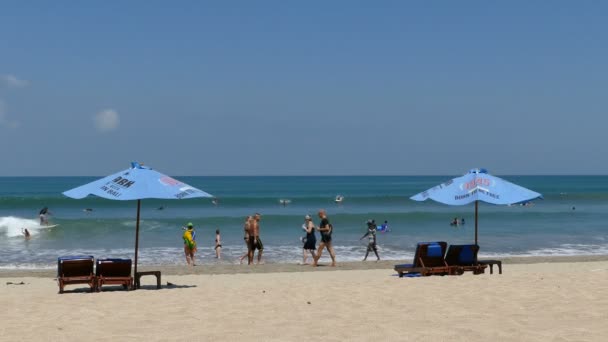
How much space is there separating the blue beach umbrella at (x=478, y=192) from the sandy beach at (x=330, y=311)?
4.62ft

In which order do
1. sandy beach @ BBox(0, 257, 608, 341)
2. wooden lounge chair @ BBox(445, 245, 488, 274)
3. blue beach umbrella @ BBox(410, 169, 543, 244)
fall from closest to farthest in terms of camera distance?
sandy beach @ BBox(0, 257, 608, 341) < blue beach umbrella @ BBox(410, 169, 543, 244) < wooden lounge chair @ BBox(445, 245, 488, 274)

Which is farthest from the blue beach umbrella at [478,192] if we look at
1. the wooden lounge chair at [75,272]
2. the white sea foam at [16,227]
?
the white sea foam at [16,227]

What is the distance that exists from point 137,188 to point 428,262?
19.5 ft

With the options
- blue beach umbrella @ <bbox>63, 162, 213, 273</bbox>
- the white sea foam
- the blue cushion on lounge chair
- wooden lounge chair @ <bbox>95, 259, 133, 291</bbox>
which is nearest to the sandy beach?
wooden lounge chair @ <bbox>95, 259, 133, 291</bbox>

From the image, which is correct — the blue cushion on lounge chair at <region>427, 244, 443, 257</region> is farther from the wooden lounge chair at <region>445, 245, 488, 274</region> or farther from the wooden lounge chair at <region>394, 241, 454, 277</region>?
the wooden lounge chair at <region>445, 245, 488, 274</region>

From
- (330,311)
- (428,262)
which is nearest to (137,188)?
(330,311)

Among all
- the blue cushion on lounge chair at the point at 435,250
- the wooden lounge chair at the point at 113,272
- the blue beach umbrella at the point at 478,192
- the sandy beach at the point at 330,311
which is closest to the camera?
the sandy beach at the point at 330,311

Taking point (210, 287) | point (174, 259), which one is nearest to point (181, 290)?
point (210, 287)

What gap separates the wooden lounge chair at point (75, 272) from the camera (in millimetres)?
12180

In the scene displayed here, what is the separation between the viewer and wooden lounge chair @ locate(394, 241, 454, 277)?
13812 millimetres

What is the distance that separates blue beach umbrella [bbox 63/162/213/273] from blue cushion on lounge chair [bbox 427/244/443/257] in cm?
492

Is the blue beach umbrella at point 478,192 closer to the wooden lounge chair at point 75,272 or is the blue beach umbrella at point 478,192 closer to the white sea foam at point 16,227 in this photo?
the wooden lounge chair at point 75,272

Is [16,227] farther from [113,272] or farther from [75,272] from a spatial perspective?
[113,272]

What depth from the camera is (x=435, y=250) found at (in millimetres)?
14008
